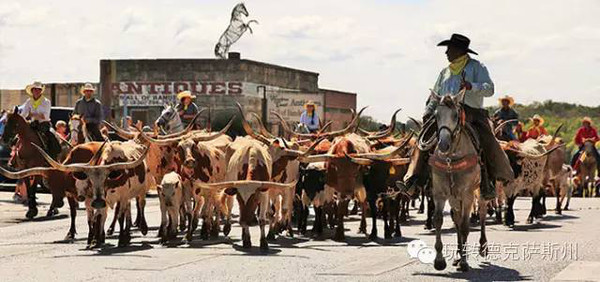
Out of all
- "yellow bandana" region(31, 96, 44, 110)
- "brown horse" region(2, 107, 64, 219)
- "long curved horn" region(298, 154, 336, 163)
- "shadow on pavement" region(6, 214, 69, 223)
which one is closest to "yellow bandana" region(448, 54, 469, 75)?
"long curved horn" region(298, 154, 336, 163)

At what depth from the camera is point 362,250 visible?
15820 millimetres

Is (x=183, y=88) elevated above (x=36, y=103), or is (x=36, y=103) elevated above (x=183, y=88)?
(x=183, y=88)

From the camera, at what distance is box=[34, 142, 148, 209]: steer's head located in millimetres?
16094

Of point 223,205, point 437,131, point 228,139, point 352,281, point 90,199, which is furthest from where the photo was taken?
point 228,139

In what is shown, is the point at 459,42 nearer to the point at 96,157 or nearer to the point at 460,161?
the point at 460,161

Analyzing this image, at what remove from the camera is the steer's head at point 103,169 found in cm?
1609

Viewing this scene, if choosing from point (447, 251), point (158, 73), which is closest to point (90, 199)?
point (447, 251)

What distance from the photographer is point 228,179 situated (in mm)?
17047

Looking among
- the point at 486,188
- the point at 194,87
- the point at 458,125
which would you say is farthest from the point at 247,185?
the point at 194,87

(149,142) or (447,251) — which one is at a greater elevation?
(149,142)

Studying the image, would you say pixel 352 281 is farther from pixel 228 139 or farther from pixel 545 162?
pixel 545 162

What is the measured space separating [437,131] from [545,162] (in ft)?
30.0

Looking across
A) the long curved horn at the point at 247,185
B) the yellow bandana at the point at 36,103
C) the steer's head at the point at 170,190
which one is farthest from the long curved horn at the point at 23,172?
the yellow bandana at the point at 36,103

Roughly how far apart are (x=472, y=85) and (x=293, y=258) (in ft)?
10.3
